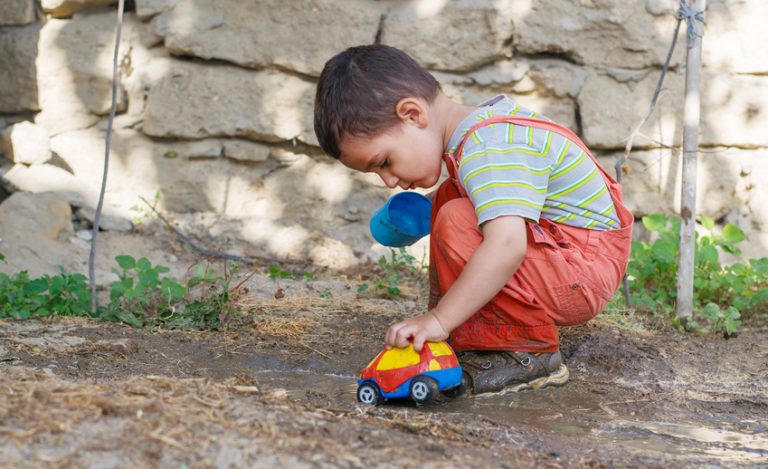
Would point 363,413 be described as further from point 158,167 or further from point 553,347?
point 158,167

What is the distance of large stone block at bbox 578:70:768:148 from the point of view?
16.1 feet

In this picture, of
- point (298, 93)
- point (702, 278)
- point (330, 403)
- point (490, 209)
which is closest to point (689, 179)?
point (702, 278)

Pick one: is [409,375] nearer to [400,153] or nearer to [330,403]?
[330,403]

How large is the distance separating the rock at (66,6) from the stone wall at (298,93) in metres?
0.01

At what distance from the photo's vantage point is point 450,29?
4887mm

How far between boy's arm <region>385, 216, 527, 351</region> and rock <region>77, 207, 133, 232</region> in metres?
2.70

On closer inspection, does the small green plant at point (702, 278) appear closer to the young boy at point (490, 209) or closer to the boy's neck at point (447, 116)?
the young boy at point (490, 209)

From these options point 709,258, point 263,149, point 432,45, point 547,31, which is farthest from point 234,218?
point 709,258

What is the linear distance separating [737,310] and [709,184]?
126cm

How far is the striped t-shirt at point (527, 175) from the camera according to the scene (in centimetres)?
256

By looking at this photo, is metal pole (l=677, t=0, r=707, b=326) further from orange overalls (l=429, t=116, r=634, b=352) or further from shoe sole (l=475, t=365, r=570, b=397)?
shoe sole (l=475, t=365, r=570, b=397)

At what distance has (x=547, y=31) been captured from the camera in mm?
4879

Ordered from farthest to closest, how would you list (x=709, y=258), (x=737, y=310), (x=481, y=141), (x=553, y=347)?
(x=709, y=258) < (x=737, y=310) < (x=553, y=347) < (x=481, y=141)

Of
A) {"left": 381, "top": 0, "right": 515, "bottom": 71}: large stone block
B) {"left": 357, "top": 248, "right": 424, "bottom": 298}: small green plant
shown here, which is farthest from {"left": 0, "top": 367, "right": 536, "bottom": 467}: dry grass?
{"left": 381, "top": 0, "right": 515, "bottom": 71}: large stone block
